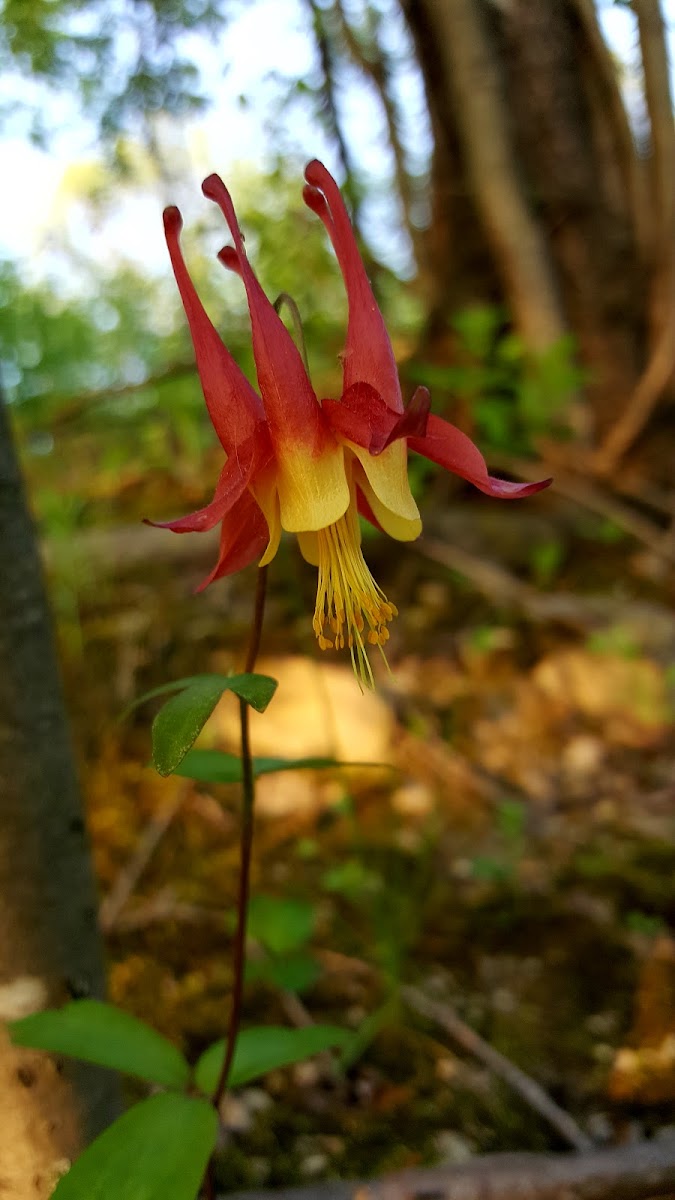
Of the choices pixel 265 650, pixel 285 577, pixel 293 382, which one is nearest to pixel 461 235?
pixel 285 577

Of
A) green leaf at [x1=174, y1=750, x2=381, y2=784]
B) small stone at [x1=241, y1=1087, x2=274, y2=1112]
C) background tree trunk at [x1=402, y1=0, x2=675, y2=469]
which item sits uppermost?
background tree trunk at [x1=402, y1=0, x2=675, y2=469]

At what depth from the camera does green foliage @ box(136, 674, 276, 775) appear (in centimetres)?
61

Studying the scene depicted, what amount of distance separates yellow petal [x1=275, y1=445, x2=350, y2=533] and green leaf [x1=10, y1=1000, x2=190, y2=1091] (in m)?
0.56

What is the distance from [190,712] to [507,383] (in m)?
2.39

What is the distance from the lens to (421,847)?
6.50 feet

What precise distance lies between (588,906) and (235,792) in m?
0.91

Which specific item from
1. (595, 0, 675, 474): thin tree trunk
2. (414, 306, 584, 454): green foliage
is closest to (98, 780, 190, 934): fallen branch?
(414, 306, 584, 454): green foliage

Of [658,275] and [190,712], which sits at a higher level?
[658,275]

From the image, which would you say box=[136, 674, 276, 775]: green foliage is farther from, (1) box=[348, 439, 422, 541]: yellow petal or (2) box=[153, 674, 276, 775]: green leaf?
(1) box=[348, 439, 422, 541]: yellow petal

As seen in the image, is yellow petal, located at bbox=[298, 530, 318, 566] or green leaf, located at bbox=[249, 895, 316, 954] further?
green leaf, located at bbox=[249, 895, 316, 954]

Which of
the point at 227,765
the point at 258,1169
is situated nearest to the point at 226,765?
the point at 227,765

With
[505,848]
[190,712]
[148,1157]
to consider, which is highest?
[190,712]

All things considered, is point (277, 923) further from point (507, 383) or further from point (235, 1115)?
point (507, 383)

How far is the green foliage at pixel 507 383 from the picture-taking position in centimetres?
255
